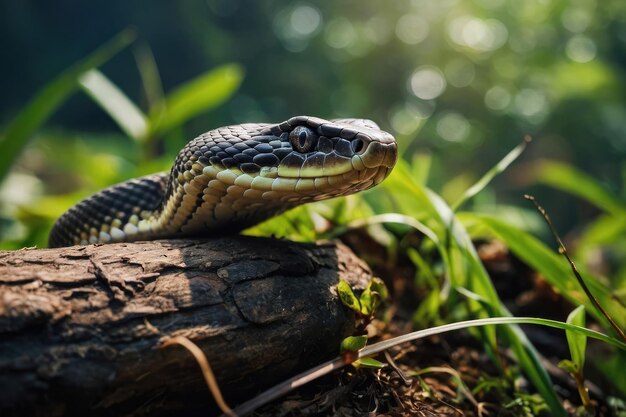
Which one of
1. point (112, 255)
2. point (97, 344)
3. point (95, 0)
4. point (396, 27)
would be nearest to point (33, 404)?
point (97, 344)

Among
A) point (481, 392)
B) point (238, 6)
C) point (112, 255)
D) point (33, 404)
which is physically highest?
point (238, 6)

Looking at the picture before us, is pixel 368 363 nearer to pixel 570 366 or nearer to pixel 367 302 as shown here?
pixel 367 302

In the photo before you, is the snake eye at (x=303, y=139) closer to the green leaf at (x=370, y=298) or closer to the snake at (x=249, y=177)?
the snake at (x=249, y=177)

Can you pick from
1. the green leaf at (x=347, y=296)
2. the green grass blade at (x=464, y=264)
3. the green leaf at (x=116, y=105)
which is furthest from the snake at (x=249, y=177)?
the green leaf at (x=116, y=105)

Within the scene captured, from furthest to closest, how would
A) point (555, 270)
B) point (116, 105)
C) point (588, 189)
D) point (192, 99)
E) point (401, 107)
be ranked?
1. point (401, 107)
2. point (192, 99)
3. point (116, 105)
4. point (588, 189)
5. point (555, 270)

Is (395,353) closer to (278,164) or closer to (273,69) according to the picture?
(278,164)

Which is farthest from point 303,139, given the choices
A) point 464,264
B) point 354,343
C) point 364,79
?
point 364,79
